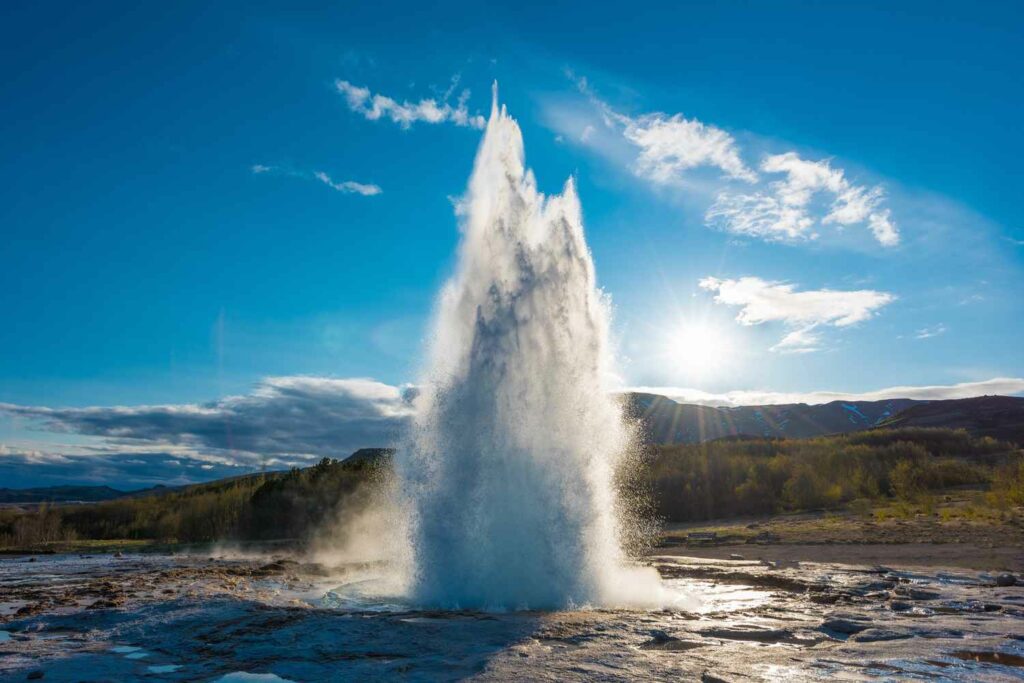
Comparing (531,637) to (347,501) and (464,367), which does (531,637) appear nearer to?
(464,367)

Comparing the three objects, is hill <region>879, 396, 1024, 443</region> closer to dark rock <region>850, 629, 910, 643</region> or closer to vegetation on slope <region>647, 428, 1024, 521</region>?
vegetation on slope <region>647, 428, 1024, 521</region>

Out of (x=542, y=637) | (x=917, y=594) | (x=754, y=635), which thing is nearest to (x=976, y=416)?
(x=917, y=594)

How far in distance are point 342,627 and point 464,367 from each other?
6474mm

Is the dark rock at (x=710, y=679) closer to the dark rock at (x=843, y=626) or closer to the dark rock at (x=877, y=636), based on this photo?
the dark rock at (x=877, y=636)

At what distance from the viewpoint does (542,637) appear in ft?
32.0

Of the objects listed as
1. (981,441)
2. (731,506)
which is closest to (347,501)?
(731,506)

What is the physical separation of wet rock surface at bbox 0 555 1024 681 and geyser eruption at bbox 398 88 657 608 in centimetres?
122

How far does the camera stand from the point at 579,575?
1359 cm

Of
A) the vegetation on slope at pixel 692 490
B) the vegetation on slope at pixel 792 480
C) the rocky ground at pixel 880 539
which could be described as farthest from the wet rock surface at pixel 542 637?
the vegetation on slope at pixel 792 480

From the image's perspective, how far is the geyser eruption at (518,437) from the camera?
44.0 ft

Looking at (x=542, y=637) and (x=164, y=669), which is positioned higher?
(x=164, y=669)

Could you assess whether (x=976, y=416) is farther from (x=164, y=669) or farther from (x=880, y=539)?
(x=164, y=669)

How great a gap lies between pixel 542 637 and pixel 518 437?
5156mm

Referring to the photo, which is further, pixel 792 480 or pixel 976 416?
pixel 976 416
